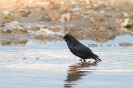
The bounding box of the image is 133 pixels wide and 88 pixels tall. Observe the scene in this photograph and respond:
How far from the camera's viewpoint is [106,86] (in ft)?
27.9

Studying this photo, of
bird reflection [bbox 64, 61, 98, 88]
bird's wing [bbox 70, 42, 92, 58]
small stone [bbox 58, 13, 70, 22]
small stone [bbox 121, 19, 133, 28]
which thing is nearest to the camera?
bird reflection [bbox 64, 61, 98, 88]

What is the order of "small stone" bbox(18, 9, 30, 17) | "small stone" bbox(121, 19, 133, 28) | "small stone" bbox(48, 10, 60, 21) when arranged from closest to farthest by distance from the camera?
1. "small stone" bbox(121, 19, 133, 28)
2. "small stone" bbox(48, 10, 60, 21)
3. "small stone" bbox(18, 9, 30, 17)

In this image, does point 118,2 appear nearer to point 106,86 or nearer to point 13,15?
point 13,15

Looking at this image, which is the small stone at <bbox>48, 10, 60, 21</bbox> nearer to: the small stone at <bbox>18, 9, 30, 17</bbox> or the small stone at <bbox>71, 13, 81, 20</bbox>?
the small stone at <bbox>71, 13, 81, 20</bbox>

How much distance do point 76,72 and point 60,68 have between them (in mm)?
440

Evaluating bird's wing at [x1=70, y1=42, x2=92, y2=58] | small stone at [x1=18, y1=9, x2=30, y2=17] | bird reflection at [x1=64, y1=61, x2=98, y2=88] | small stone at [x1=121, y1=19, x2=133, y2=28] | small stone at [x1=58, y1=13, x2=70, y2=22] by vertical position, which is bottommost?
A: bird reflection at [x1=64, y1=61, x2=98, y2=88]

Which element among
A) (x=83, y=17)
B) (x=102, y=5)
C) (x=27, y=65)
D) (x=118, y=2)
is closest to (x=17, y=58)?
(x=27, y=65)

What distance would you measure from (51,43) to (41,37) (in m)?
1.90

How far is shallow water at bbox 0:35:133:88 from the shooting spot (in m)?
8.79

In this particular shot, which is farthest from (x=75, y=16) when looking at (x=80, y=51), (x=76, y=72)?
(x=76, y=72)

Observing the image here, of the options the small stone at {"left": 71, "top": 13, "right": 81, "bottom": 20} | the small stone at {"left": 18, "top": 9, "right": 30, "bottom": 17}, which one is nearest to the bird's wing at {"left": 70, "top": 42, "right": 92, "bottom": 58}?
the small stone at {"left": 71, "top": 13, "right": 81, "bottom": 20}

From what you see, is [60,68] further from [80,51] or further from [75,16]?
[75,16]

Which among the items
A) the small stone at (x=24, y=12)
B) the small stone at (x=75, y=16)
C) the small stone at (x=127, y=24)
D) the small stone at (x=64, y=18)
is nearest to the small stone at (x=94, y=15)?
the small stone at (x=75, y=16)

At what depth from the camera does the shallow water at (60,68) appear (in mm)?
8789
